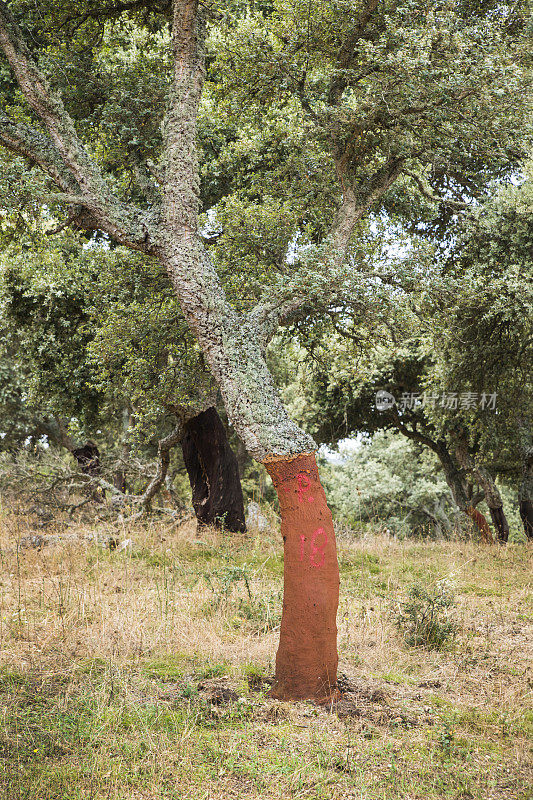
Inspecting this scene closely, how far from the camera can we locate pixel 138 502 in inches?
513

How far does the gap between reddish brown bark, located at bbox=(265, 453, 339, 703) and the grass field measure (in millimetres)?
245

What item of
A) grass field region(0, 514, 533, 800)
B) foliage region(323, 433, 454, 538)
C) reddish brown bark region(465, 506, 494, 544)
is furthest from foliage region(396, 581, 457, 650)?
foliage region(323, 433, 454, 538)

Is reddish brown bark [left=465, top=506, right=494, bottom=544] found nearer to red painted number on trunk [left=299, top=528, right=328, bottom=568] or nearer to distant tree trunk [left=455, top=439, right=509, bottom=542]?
distant tree trunk [left=455, top=439, right=509, bottom=542]

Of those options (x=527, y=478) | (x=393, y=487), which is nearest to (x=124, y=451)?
(x=527, y=478)

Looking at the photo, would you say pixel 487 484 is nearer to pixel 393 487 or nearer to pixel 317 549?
pixel 393 487

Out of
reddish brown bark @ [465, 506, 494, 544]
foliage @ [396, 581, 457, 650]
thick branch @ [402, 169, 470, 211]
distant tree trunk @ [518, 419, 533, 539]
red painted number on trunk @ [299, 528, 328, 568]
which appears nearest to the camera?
red painted number on trunk @ [299, 528, 328, 568]

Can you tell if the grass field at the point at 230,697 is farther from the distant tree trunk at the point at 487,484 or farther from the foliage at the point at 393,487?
the foliage at the point at 393,487

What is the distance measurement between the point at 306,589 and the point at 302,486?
3.15 feet

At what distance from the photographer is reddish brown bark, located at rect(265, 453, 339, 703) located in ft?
18.3

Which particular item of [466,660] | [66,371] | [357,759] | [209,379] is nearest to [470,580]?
[466,660]

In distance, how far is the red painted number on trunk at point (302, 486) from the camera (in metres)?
5.87

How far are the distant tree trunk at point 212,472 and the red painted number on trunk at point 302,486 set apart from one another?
Result: 25.5 feet

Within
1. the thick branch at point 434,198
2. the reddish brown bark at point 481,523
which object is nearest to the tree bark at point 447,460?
the reddish brown bark at point 481,523

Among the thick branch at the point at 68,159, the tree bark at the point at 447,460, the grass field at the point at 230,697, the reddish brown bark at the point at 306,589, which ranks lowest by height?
the grass field at the point at 230,697
